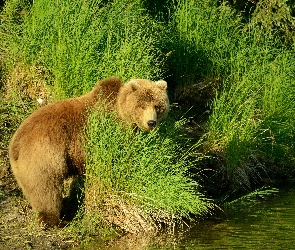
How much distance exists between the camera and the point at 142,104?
751 cm

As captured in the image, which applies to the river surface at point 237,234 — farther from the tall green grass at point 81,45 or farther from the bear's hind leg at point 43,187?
the tall green grass at point 81,45

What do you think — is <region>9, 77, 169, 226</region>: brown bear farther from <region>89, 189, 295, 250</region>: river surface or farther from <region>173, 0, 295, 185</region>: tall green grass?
<region>173, 0, 295, 185</region>: tall green grass

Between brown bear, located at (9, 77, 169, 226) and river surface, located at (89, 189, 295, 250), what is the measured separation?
2.71 feet

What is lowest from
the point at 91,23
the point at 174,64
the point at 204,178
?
the point at 204,178

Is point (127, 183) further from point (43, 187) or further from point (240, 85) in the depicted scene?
point (240, 85)

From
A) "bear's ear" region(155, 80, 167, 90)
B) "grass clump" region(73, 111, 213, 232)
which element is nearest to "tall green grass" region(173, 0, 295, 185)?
"bear's ear" region(155, 80, 167, 90)

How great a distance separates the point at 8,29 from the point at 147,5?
121 inches

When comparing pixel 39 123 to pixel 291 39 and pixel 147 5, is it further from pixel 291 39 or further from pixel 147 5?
pixel 291 39

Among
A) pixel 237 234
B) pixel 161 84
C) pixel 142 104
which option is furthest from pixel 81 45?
pixel 237 234

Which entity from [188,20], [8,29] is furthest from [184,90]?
[8,29]

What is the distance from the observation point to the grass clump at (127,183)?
288 inches

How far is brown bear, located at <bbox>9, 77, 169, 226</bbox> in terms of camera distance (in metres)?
7.00

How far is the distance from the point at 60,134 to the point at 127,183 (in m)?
0.84

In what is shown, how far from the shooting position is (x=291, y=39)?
13336mm
